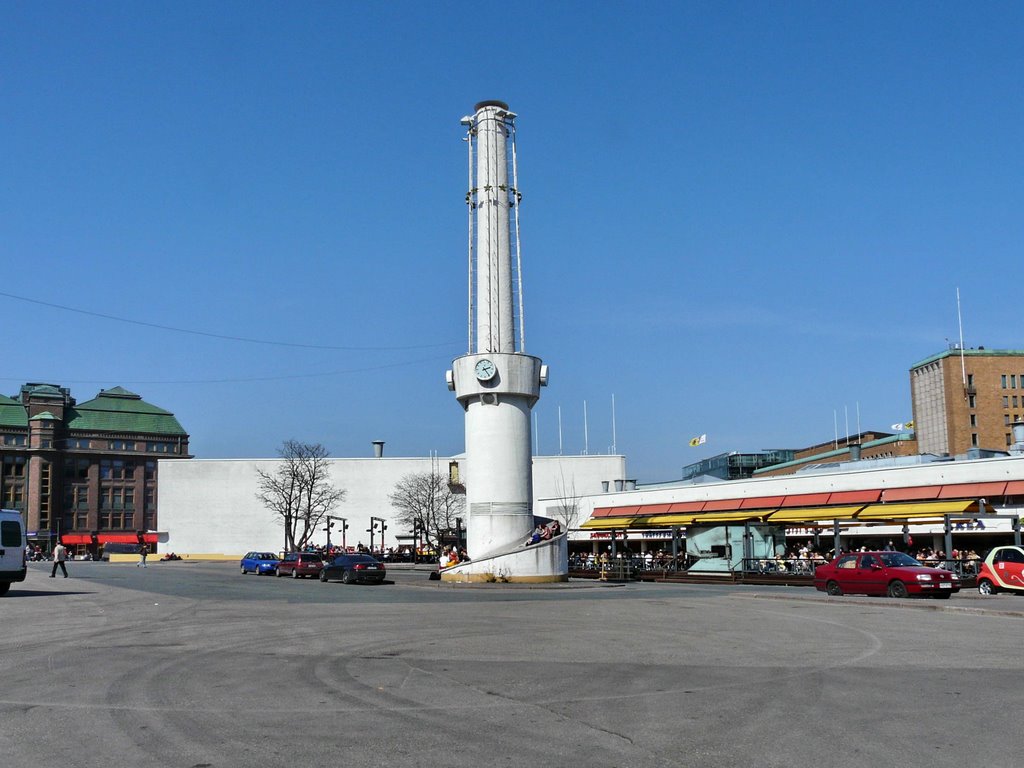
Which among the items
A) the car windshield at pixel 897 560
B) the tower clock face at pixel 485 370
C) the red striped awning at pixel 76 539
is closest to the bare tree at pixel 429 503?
the red striped awning at pixel 76 539

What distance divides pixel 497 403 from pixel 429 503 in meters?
51.7

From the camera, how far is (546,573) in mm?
46719

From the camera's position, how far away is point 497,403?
4844cm

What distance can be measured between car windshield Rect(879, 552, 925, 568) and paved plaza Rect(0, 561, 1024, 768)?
674 cm

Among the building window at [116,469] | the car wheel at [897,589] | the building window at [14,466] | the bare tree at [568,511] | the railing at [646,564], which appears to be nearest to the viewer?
the car wheel at [897,589]

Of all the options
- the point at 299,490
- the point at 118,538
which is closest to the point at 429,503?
the point at 299,490

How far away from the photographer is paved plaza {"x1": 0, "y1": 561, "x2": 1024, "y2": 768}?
27.3ft

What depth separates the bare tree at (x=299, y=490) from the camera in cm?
9719

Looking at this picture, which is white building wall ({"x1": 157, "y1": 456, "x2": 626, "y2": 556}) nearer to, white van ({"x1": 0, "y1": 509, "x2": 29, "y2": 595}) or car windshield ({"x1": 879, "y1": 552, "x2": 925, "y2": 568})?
car windshield ({"x1": 879, "y1": 552, "x2": 925, "y2": 568})

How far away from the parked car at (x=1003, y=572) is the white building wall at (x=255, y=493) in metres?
73.2

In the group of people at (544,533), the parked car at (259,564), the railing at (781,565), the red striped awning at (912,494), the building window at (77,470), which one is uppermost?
the building window at (77,470)

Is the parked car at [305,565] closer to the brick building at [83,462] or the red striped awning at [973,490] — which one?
the red striped awning at [973,490]

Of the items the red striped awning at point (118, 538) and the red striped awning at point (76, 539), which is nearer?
the red striped awning at point (76, 539)

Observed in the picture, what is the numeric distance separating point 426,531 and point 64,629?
246 feet
